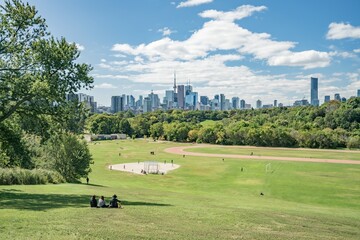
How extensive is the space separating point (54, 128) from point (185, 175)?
122 feet

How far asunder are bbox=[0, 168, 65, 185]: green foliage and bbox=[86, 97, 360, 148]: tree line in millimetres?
48500

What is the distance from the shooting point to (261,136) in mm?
120375

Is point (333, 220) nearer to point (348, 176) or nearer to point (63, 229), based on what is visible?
point (63, 229)

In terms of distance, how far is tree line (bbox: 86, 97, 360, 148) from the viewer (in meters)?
116

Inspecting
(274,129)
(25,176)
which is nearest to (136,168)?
(25,176)

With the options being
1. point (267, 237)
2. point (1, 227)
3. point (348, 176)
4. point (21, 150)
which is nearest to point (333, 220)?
point (267, 237)

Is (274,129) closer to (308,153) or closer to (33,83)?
(308,153)

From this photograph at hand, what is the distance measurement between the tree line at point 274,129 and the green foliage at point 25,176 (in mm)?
48500

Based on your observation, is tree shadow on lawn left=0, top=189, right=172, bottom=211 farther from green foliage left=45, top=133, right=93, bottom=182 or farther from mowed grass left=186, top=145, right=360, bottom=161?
mowed grass left=186, top=145, right=360, bottom=161

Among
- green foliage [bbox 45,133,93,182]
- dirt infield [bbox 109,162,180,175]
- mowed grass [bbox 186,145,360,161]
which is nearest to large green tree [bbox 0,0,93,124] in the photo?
green foliage [bbox 45,133,93,182]

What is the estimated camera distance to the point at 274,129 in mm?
121688

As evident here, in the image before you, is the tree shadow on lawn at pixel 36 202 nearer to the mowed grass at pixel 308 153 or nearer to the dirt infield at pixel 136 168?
the dirt infield at pixel 136 168

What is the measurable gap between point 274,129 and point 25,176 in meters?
98.8

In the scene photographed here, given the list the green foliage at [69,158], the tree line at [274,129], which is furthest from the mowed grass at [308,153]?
the green foliage at [69,158]
